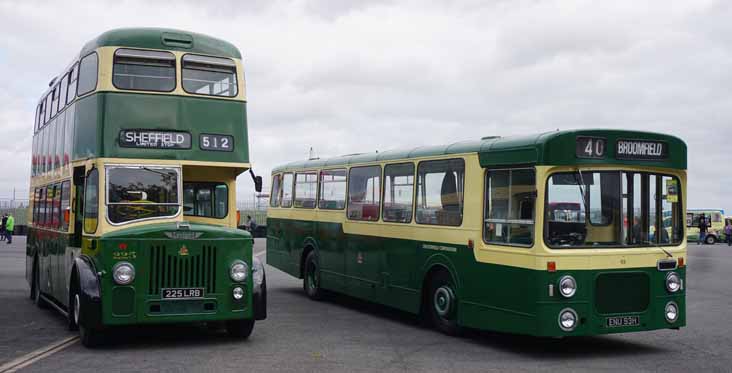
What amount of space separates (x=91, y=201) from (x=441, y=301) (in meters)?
5.15

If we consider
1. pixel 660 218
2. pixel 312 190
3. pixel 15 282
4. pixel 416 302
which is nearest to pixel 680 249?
pixel 660 218

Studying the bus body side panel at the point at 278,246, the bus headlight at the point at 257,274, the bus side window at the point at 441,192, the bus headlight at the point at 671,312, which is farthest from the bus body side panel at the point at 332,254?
the bus headlight at the point at 671,312

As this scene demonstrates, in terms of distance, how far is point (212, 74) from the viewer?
41.3 feet

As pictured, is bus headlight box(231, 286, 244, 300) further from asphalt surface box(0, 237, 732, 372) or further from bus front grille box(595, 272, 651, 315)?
bus front grille box(595, 272, 651, 315)

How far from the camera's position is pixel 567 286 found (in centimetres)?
1071

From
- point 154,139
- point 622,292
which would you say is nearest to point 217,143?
point 154,139

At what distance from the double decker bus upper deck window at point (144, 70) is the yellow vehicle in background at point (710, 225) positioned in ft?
180

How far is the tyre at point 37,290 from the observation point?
1658cm

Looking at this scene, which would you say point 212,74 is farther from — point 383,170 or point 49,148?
point 49,148

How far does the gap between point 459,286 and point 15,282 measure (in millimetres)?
14607

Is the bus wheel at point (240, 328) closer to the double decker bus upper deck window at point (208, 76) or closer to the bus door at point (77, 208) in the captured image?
the bus door at point (77, 208)

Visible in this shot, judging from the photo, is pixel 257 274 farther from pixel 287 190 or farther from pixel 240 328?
pixel 287 190

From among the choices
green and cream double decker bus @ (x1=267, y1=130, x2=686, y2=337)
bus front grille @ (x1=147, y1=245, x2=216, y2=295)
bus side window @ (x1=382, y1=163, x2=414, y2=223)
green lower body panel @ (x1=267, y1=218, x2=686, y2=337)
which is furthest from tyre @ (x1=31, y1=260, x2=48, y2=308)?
green and cream double decker bus @ (x1=267, y1=130, x2=686, y2=337)

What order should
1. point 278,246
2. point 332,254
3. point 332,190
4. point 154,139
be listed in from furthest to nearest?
1. point 278,246
2. point 332,190
3. point 332,254
4. point 154,139
